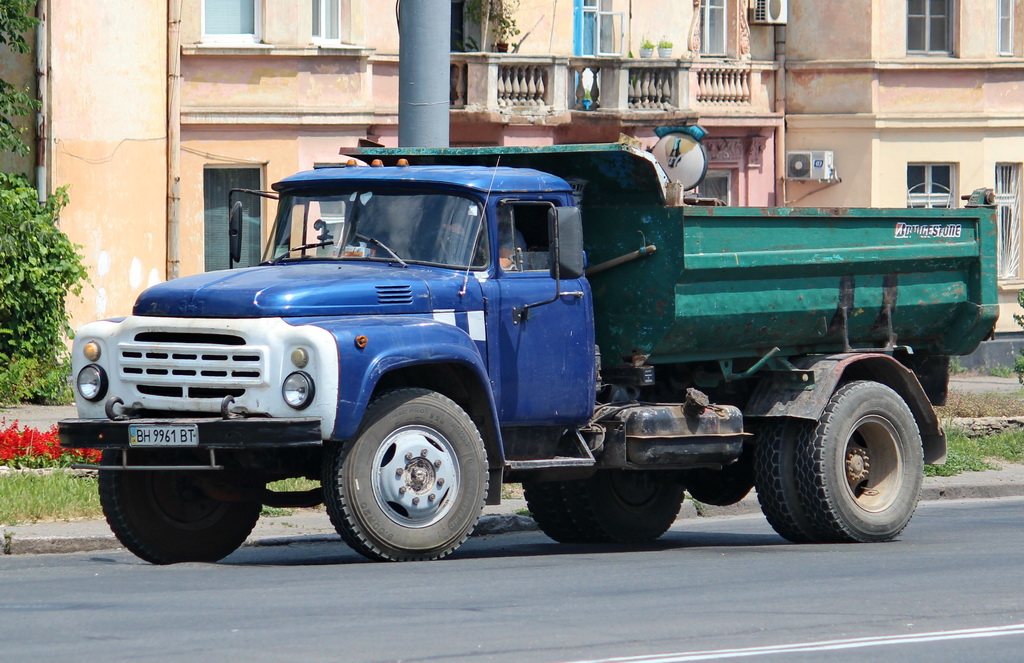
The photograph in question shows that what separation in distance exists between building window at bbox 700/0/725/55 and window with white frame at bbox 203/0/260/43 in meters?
8.87

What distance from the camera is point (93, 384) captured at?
1026cm

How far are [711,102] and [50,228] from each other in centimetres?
1212

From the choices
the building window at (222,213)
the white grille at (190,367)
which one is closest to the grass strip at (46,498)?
the white grille at (190,367)

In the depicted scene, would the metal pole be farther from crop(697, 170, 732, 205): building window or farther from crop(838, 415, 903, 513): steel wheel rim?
crop(697, 170, 732, 205): building window

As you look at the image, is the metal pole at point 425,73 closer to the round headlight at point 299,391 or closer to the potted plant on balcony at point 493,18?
the round headlight at point 299,391

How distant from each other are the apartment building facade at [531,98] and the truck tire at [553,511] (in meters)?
11.3

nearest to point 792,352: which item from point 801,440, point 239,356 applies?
point 801,440

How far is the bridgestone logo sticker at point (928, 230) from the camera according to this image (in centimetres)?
1267

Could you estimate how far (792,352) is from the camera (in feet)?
40.7

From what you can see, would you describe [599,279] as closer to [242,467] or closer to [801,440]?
[801,440]

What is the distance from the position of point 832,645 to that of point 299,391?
3.27 meters

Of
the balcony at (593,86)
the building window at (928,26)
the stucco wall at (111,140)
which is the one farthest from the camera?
Answer: the building window at (928,26)

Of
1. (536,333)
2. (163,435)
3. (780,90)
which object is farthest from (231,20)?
(163,435)

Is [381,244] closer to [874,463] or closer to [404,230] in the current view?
[404,230]
